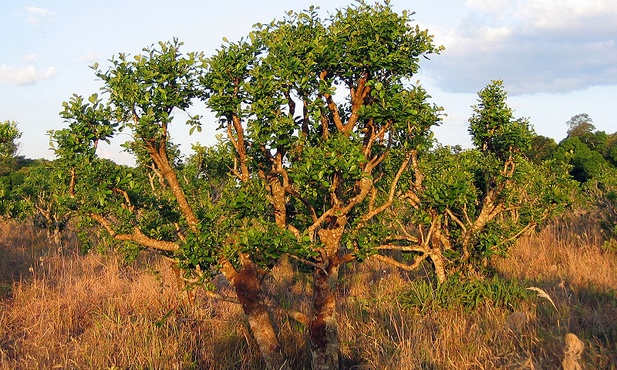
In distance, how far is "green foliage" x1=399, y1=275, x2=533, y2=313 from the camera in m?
6.46

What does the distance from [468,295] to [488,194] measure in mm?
1686

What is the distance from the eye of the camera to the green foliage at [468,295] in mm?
6457

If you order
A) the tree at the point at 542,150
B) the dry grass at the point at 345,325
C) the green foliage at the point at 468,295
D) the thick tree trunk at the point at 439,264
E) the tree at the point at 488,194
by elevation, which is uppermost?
the tree at the point at 542,150

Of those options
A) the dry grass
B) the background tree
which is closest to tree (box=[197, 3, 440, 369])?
the dry grass

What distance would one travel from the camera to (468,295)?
6.51 metres

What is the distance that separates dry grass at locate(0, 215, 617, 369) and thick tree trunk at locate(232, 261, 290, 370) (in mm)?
573

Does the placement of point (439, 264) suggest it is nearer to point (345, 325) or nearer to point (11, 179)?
point (345, 325)

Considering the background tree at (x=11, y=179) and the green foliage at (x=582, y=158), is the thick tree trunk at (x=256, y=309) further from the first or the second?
the green foliage at (x=582, y=158)

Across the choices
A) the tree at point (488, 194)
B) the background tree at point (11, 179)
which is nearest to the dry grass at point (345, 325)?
the tree at point (488, 194)

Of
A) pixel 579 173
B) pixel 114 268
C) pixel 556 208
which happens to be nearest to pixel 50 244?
pixel 114 268

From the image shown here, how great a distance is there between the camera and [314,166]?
187 inches

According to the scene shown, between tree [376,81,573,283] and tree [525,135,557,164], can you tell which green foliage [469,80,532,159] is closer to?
tree [376,81,573,283]

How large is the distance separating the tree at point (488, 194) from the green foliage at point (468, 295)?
0.23 meters

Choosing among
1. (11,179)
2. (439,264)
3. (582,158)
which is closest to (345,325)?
(439,264)
